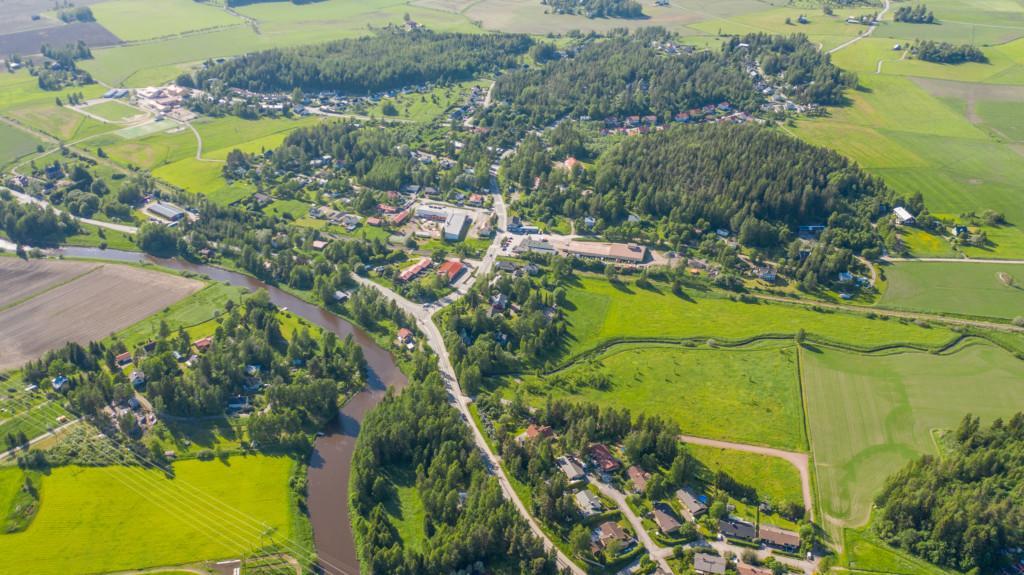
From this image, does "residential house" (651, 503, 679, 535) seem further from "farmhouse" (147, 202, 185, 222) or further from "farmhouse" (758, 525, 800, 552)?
"farmhouse" (147, 202, 185, 222)

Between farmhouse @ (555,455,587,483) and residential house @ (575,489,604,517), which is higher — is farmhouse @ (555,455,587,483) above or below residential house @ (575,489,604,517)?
above

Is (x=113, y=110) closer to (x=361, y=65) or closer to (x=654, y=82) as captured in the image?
(x=361, y=65)

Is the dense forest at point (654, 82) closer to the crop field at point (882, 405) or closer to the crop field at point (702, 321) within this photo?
the crop field at point (702, 321)

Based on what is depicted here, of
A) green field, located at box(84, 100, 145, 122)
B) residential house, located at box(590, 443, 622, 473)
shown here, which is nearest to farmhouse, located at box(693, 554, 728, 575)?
residential house, located at box(590, 443, 622, 473)

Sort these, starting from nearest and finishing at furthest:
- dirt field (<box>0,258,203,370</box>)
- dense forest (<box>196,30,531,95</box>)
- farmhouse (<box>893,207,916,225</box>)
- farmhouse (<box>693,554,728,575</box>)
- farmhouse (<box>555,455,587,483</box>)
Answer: farmhouse (<box>693,554,728,575</box>) < farmhouse (<box>555,455,587,483</box>) < dirt field (<box>0,258,203,370</box>) < farmhouse (<box>893,207,916,225</box>) < dense forest (<box>196,30,531,95</box>)

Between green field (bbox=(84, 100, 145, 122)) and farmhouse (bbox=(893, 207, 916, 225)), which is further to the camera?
green field (bbox=(84, 100, 145, 122))
